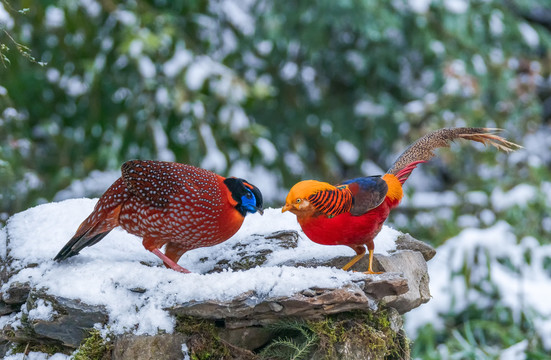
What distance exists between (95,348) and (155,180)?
0.78 metres

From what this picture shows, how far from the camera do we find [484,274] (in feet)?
20.4

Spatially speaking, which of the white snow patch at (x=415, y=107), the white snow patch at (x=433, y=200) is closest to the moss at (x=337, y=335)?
the white snow patch at (x=433, y=200)

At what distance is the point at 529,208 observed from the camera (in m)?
6.54

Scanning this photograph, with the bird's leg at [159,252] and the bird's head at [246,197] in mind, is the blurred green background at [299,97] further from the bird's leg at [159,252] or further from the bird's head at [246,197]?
the bird's head at [246,197]

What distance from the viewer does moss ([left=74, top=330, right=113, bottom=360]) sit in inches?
106

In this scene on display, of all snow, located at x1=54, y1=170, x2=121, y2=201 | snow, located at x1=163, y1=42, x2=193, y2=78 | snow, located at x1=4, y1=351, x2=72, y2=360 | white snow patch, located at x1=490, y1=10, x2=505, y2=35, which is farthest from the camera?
white snow patch, located at x1=490, y1=10, x2=505, y2=35

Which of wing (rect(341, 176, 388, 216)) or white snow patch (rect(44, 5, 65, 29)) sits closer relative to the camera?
wing (rect(341, 176, 388, 216))

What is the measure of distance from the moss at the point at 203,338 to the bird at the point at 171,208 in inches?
17.5

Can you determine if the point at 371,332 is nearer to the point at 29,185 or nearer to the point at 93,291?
the point at 93,291

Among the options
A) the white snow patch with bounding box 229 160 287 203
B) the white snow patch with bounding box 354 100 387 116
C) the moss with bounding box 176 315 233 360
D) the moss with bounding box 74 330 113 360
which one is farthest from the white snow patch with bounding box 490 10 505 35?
the moss with bounding box 74 330 113 360

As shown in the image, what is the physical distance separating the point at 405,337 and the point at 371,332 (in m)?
0.33

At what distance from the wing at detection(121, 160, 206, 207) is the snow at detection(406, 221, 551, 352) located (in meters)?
3.60

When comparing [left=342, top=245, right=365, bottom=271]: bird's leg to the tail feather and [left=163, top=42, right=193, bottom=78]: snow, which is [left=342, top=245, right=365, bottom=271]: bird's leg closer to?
the tail feather

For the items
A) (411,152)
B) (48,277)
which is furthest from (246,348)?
(411,152)
